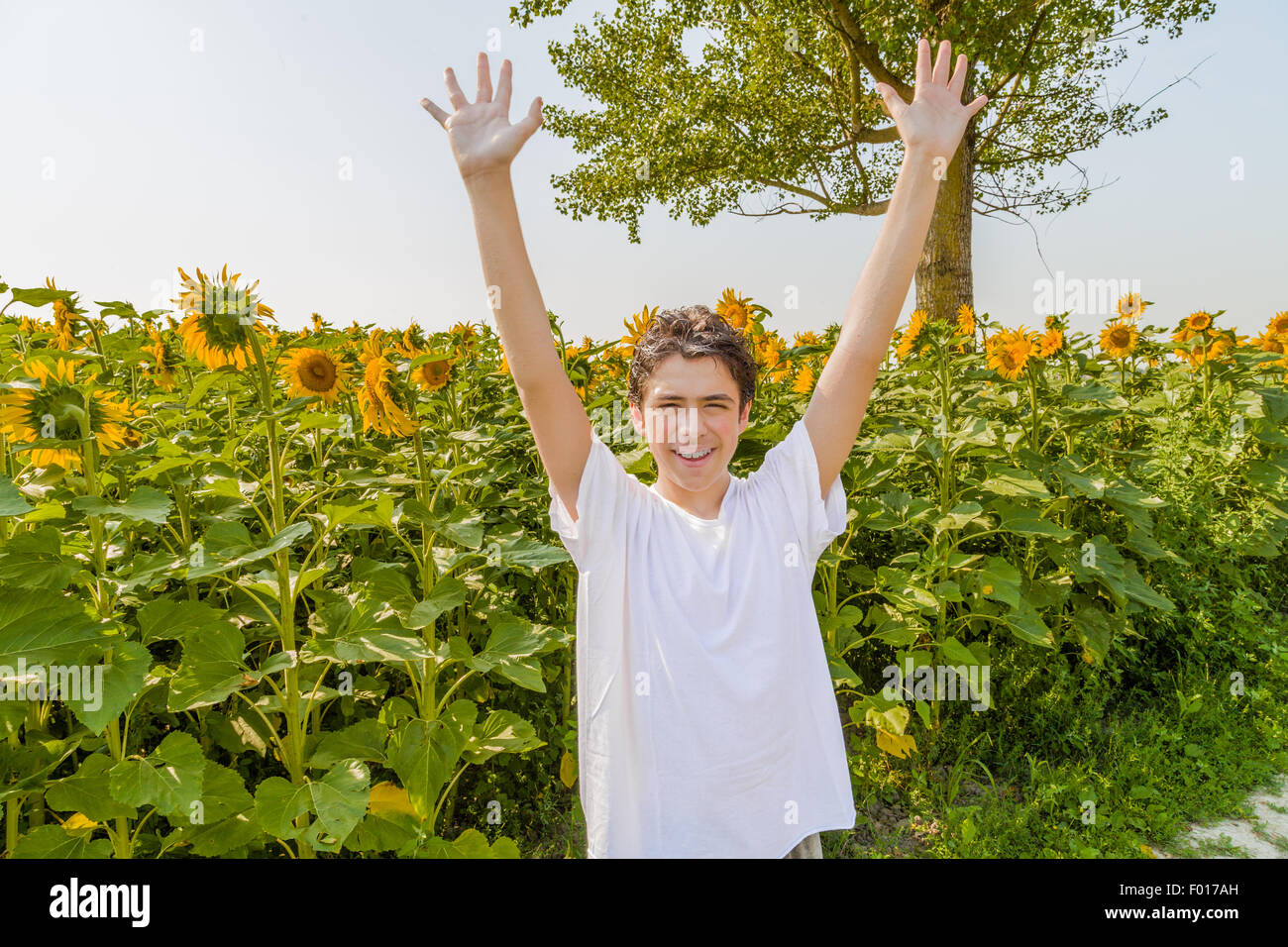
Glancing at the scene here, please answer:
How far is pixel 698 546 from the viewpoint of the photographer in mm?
1590

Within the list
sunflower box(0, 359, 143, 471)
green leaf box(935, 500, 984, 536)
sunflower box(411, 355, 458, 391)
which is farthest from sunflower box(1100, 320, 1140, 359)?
sunflower box(0, 359, 143, 471)

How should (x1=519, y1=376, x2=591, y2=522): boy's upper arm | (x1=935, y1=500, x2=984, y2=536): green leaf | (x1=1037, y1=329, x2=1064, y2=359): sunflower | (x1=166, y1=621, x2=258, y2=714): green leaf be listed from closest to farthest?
(x1=519, y1=376, x2=591, y2=522): boy's upper arm < (x1=166, y1=621, x2=258, y2=714): green leaf < (x1=935, y1=500, x2=984, y2=536): green leaf < (x1=1037, y1=329, x2=1064, y2=359): sunflower

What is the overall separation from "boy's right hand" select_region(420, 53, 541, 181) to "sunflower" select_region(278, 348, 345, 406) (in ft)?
3.55

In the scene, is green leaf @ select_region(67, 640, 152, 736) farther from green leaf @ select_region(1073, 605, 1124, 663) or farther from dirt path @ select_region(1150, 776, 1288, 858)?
green leaf @ select_region(1073, 605, 1124, 663)

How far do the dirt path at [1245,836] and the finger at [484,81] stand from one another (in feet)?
9.61

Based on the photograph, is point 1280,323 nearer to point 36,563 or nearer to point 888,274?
point 888,274

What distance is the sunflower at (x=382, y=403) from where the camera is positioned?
2.16 m

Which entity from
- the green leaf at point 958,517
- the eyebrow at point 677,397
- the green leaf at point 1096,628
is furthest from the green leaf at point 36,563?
the green leaf at point 1096,628

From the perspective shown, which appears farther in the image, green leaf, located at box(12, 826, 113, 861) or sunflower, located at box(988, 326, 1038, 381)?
sunflower, located at box(988, 326, 1038, 381)

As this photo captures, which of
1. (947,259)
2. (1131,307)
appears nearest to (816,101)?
(947,259)

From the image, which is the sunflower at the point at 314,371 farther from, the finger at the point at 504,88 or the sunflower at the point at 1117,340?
the sunflower at the point at 1117,340

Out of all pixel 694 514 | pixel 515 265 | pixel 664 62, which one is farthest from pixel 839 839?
pixel 664 62

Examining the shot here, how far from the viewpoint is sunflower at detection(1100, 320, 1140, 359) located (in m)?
4.09
